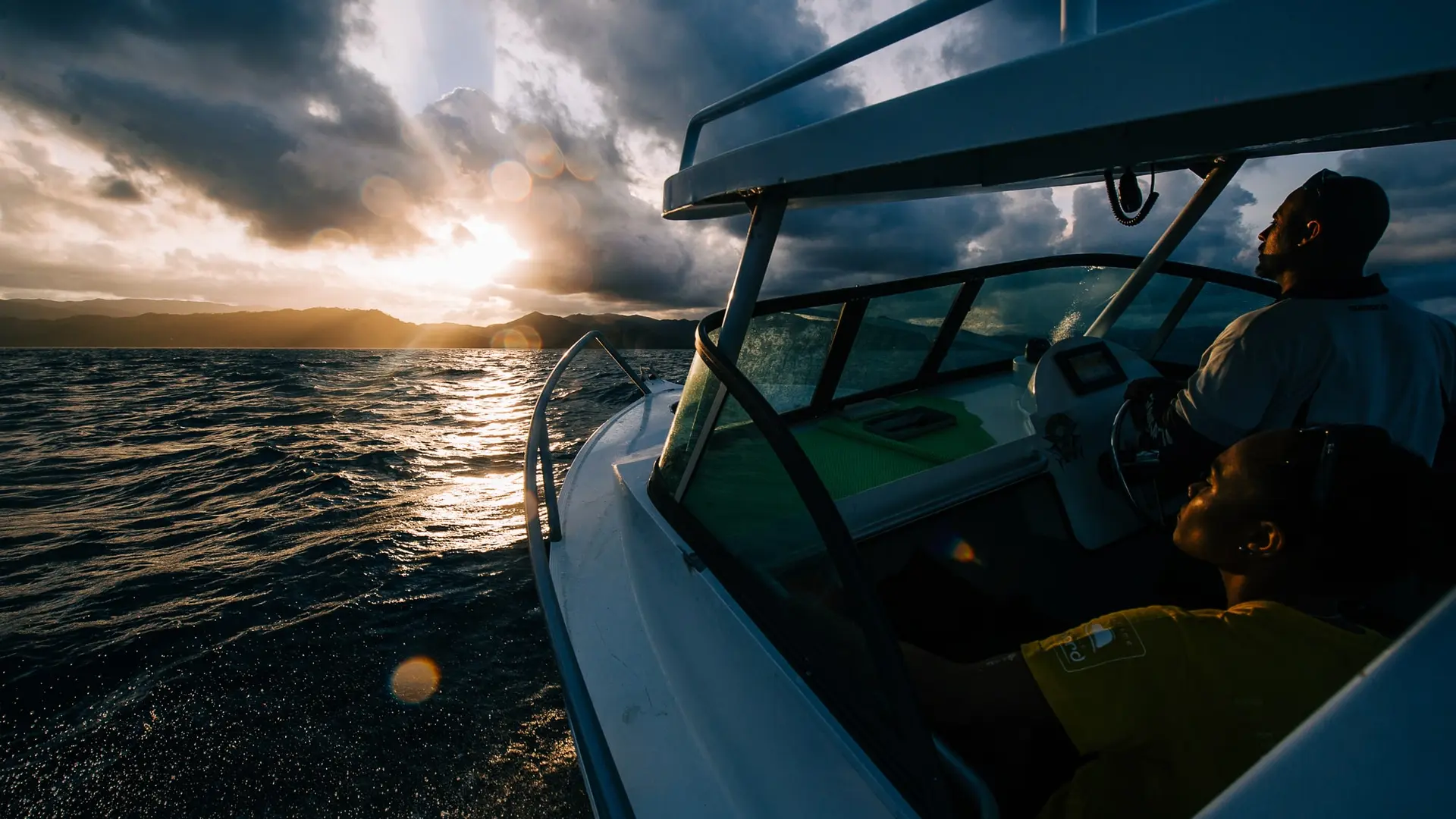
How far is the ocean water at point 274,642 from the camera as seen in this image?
2.57 m

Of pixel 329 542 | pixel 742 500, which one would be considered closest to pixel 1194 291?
pixel 742 500

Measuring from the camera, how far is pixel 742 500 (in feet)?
4.98

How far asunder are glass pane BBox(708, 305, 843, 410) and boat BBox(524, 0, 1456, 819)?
0.02 meters

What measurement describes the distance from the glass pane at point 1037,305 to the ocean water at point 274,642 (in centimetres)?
367

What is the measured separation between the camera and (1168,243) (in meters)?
3.31

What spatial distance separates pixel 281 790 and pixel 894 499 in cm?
314

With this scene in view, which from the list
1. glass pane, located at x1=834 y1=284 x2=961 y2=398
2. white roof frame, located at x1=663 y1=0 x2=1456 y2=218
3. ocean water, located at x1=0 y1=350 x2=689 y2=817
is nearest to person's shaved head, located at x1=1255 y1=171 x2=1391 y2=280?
white roof frame, located at x1=663 y1=0 x2=1456 y2=218

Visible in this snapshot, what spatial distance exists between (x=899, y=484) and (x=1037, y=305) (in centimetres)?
236

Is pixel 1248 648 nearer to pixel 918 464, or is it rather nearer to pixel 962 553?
pixel 962 553

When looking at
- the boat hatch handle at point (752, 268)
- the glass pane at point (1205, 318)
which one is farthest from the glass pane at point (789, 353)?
the glass pane at point (1205, 318)

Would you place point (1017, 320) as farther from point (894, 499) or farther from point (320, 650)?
point (320, 650)

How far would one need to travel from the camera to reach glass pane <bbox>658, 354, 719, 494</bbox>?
1679 mm

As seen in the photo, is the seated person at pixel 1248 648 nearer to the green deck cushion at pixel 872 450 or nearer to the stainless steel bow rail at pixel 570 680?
the stainless steel bow rail at pixel 570 680

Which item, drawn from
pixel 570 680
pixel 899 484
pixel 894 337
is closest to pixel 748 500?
pixel 570 680
